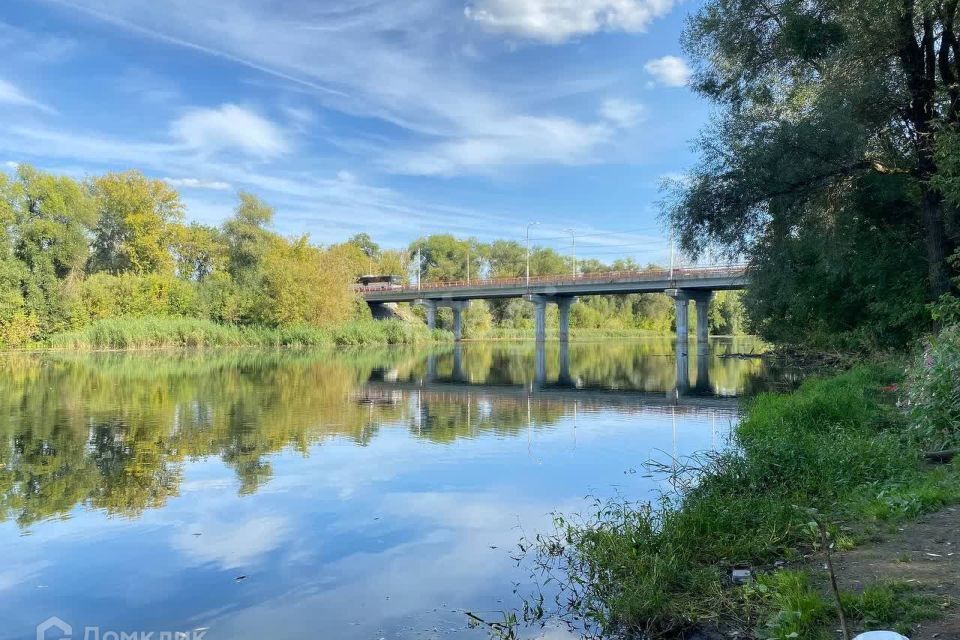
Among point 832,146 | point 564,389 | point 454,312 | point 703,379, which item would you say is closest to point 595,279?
point 454,312

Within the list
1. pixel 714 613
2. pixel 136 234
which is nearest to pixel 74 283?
pixel 136 234

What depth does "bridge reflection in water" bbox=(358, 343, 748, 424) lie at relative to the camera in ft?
73.6

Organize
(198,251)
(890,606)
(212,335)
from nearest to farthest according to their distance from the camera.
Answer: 1. (890,606)
2. (212,335)
3. (198,251)

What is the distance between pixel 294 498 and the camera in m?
10.2

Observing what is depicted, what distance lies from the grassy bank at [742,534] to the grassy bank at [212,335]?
5633 cm

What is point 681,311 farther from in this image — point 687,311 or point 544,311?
point 544,311

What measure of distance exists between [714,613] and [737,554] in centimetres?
138

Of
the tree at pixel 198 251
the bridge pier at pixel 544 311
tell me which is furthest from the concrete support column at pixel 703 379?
the tree at pixel 198 251

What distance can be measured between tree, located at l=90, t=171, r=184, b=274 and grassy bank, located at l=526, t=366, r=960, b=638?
72.3 metres

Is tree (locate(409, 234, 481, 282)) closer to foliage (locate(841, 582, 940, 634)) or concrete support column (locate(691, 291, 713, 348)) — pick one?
concrete support column (locate(691, 291, 713, 348))

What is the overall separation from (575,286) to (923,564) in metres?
68.7

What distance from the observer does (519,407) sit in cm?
2211

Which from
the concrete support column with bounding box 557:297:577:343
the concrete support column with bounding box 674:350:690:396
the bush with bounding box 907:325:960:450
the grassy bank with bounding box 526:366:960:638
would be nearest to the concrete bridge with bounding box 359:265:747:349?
the concrete support column with bounding box 557:297:577:343

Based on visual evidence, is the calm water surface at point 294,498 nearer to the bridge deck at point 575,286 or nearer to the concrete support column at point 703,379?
the concrete support column at point 703,379
